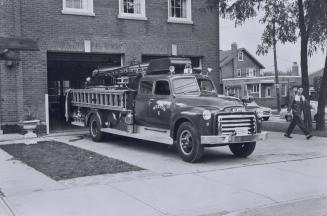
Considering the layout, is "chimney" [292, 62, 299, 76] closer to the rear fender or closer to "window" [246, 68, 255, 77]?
"window" [246, 68, 255, 77]

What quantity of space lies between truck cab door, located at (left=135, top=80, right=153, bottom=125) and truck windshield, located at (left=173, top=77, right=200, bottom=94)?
35.3 inches

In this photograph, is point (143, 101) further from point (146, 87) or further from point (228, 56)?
point (228, 56)

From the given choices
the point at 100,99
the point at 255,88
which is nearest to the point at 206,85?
the point at 100,99

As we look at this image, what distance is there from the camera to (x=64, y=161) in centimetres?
1112

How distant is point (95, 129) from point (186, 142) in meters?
5.16

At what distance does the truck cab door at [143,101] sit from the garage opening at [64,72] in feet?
19.7

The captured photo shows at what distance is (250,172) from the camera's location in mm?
9648

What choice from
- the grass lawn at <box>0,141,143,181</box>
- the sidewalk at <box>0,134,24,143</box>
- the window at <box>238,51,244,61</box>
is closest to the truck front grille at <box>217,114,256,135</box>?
the grass lawn at <box>0,141,143,181</box>

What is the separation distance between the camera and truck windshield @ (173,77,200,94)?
1186cm

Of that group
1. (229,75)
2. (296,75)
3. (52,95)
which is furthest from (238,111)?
(229,75)

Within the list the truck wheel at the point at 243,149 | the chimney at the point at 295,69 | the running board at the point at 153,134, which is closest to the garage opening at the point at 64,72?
the running board at the point at 153,134

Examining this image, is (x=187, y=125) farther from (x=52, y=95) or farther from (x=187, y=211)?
(x=52, y=95)

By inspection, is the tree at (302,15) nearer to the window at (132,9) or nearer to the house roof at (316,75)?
the window at (132,9)

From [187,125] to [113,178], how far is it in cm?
254
